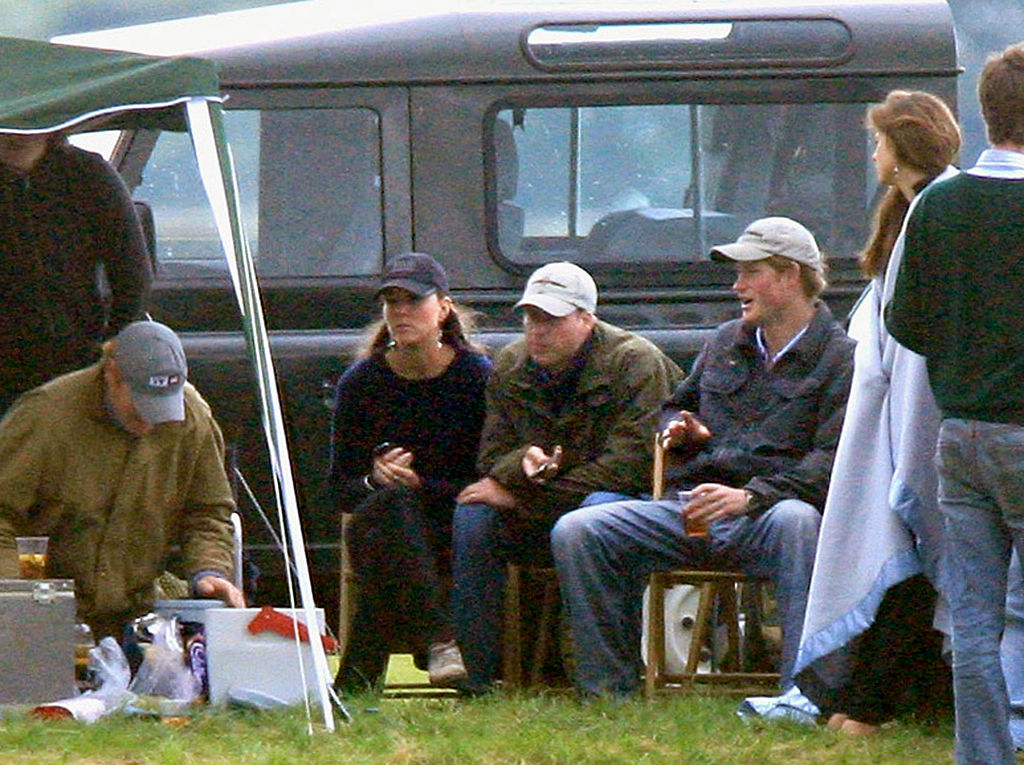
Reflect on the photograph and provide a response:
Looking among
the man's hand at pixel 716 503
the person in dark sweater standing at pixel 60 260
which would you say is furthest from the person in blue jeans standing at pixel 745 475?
the person in dark sweater standing at pixel 60 260

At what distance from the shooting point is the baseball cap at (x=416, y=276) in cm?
691

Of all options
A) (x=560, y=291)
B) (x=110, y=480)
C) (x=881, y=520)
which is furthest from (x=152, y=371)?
(x=881, y=520)

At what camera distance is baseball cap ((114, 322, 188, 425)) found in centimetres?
626

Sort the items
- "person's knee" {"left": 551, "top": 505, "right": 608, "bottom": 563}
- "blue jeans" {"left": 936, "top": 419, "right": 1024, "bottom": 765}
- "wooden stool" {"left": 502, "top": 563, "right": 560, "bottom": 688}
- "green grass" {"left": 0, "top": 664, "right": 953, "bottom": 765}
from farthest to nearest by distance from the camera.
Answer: "wooden stool" {"left": 502, "top": 563, "right": 560, "bottom": 688}
"person's knee" {"left": 551, "top": 505, "right": 608, "bottom": 563}
"green grass" {"left": 0, "top": 664, "right": 953, "bottom": 765}
"blue jeans" {"left": 936, "top": 419, "right": 1024, "bottom": 765}

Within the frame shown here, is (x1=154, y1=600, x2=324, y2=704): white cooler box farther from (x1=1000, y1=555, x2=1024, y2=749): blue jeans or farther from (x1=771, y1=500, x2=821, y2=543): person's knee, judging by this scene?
(x1=1000, y1=555, x2=1024, y2=749): blue jeans

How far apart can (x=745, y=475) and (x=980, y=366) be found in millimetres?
1626

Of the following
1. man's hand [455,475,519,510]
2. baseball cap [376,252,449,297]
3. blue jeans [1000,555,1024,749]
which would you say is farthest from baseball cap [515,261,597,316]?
blue jeans [1000,555,1024,749]

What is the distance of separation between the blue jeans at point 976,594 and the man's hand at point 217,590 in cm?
213

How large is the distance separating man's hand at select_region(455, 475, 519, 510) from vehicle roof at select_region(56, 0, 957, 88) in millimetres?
1539

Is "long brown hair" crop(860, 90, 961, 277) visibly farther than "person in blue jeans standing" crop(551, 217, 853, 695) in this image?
No

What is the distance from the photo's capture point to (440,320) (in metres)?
7.02

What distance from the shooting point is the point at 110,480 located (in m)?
6.39

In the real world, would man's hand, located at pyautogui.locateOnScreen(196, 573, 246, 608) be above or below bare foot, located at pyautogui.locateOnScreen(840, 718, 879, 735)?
above

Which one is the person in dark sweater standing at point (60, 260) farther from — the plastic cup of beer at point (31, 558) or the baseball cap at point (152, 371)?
the plastic cup of beer at point (31, 558)
